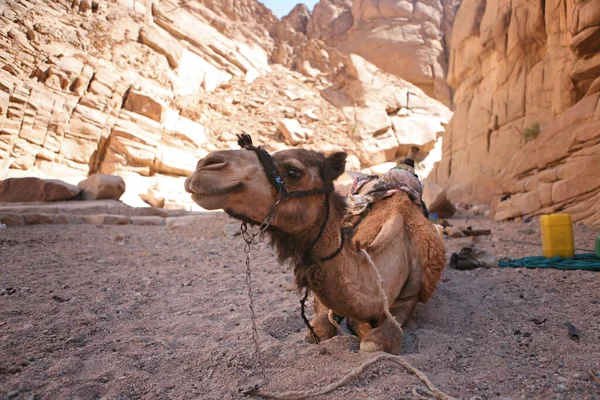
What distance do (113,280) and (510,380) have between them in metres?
3.49

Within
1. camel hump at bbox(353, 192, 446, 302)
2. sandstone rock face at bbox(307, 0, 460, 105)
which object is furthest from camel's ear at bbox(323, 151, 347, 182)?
sandstone rock face at bbox(307, 0, 460, 105)

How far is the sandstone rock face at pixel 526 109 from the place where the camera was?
6.98m

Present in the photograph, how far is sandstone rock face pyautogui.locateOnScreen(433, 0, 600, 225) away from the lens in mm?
6984

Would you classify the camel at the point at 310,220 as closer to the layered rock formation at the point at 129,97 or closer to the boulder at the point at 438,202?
the boulder at the point at 438,202

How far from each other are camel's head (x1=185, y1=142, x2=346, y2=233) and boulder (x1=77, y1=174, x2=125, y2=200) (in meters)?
11.1

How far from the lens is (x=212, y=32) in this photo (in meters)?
29.2

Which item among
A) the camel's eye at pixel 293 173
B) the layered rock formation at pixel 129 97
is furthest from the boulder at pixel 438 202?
the layered rock formation at pixel 129 97

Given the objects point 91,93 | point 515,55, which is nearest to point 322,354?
point 515,55

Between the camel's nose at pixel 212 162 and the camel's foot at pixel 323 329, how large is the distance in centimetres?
123

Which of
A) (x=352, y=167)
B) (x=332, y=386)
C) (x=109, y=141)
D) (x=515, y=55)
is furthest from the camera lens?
(x=352, y=167)

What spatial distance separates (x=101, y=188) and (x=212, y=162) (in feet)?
36.5

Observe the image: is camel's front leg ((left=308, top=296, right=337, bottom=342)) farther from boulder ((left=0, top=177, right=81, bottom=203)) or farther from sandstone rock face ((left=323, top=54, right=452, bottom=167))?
sandstone rock face ((left=323, top=54, right=452, bottom=167))

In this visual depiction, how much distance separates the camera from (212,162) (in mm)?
1521

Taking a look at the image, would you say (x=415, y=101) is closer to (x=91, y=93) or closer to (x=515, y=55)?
(x=515, y=55)
